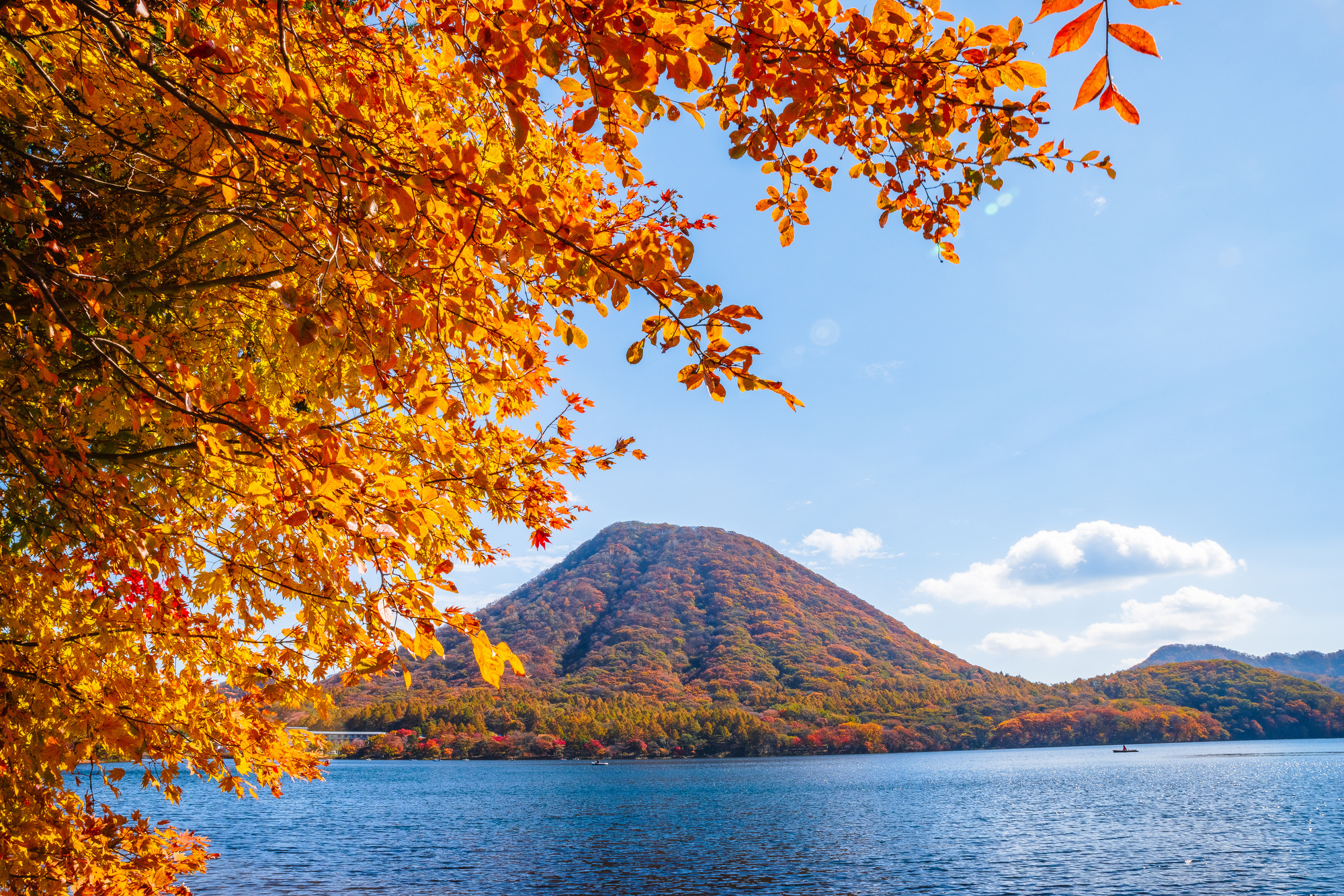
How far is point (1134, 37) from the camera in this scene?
1.38 meters

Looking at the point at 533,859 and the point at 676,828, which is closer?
the point at 533,859

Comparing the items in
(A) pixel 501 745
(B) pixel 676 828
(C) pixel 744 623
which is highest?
(C) pixel 744 623

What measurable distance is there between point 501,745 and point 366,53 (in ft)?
455


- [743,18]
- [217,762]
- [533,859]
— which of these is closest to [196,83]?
[743,18]

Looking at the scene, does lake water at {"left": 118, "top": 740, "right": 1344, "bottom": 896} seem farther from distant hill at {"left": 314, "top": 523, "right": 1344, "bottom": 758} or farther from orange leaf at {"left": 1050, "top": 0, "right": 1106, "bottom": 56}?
distant hill at {"left": 314, "top": 523, "right": 1344, "bottom": 758}

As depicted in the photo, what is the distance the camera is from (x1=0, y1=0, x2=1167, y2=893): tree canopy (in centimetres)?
196

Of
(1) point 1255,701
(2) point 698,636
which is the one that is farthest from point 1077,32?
(1) point 1255,701

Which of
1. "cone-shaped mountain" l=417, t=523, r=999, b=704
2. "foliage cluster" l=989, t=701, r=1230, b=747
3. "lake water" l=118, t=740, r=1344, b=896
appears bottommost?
"foliage cluster" l=989, t=701, r=1230, b=747

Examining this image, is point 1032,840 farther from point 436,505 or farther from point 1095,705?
point 1095,705

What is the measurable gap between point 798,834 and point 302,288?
44.5m

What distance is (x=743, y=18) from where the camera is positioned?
2.04 metres

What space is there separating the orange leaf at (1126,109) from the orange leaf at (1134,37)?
0.14 metres

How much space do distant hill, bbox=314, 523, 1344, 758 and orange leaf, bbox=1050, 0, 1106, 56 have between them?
410 ft

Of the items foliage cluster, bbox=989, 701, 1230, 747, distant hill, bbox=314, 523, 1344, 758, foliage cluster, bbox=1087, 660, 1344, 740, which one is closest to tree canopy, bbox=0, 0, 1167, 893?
distant hill, bbox=314, 523, 1344, 758
